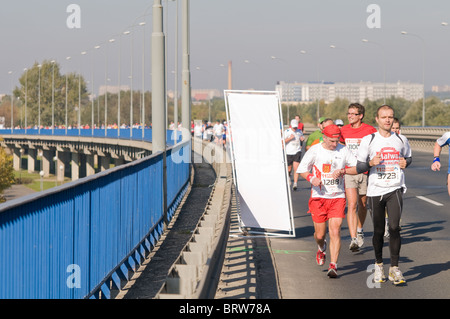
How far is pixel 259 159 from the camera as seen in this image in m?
12.6

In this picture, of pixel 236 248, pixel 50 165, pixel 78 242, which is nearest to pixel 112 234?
pixel 78 242

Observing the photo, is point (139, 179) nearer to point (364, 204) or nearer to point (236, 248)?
point (236, 248)

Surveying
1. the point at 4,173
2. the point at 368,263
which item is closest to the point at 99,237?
the point at 368,263

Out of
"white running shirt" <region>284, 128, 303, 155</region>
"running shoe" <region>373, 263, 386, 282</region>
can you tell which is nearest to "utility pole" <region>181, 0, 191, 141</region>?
"white running shirt" <region>284, 128, 303, 155</region>

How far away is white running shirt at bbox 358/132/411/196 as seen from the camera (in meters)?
9.59

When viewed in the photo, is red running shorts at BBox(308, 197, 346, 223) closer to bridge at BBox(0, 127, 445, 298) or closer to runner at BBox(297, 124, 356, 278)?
runner at BBox(297, 124, 356, 278)

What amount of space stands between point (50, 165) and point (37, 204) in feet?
450

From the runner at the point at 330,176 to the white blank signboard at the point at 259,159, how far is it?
2243mm

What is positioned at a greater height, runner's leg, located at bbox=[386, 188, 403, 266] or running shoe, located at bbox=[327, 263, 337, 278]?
runner's leg, located at bbox=[386, 188, 403, 266]

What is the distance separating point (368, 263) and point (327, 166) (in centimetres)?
158

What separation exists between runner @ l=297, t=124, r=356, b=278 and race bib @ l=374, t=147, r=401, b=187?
1.22 ft

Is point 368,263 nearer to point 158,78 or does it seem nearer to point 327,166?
point 327,166

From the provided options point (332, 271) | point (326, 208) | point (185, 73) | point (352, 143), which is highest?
point (185, 73)
